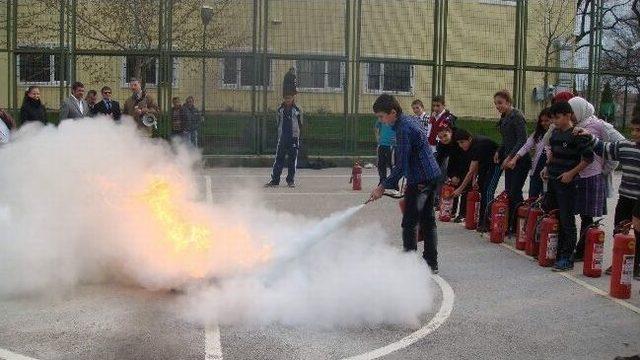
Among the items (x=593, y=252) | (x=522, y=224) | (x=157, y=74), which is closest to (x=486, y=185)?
(x=522, y=224)

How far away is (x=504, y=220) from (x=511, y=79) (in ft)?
35.6

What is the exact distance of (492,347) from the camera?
6.18 meters

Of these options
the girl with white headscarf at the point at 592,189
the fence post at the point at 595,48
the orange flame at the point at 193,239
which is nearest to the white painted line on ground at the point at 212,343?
the orange flame at the point at 193,239

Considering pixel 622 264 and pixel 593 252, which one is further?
pixel 593 252

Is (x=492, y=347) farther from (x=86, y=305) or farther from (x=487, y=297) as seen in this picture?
(x=86, y=305)

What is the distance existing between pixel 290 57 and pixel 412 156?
35.9ft

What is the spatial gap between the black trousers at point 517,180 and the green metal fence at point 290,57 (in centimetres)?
912

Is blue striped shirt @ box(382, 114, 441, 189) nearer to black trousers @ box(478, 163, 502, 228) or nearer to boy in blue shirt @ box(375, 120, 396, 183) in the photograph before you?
black trousers @ box(478, 163, 502, 228)

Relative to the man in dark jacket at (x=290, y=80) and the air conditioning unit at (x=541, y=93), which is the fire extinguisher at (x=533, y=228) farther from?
the air conditioning unit at (x=541, y=93)

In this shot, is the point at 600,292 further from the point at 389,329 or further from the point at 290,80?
the point at 290,80

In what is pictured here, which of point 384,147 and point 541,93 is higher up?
point 541,93

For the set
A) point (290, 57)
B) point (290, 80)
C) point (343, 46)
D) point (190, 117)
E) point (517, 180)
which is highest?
point (343, 46)

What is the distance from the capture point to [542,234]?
9148 mm

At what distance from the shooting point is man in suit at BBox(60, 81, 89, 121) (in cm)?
1478
